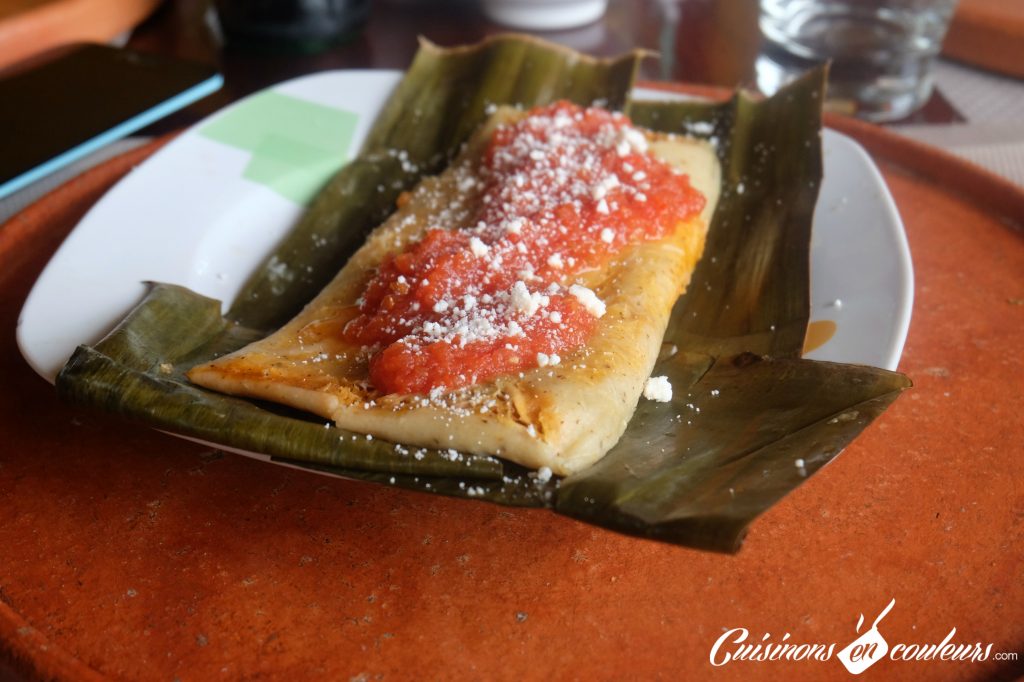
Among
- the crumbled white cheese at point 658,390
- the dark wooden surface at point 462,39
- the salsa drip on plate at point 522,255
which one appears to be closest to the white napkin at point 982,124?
the dark wooden surface at point 462,39

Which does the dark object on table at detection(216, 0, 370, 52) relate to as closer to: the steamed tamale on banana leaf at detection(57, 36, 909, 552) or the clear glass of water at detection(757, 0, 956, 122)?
the steamed tamale on banana leaf at detection(57, 36, 909, 552)

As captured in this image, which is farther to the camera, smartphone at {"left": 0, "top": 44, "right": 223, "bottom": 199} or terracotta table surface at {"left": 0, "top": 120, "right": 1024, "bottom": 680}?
smartphone at {"left": 0, "top": 44, "right": 223, "bottom": 199}

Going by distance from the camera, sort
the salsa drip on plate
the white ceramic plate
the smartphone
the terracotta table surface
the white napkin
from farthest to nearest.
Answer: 1. the white napkin
2. the smartphone
3. the white ceramic plate
4. the salsa drip on plate
5. the terracotta table surface

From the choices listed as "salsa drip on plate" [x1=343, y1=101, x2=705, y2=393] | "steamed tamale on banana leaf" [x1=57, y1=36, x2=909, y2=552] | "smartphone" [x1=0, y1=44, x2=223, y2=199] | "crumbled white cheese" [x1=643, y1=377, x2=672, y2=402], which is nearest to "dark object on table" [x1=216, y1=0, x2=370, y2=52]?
"smartphone" [x1=0, y1=44, x2=223, y2=199]

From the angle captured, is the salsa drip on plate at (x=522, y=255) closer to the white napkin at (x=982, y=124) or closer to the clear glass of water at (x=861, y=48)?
the white napkin at (x=982, y=124)

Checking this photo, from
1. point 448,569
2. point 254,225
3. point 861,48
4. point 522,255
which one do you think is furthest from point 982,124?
point 448,569

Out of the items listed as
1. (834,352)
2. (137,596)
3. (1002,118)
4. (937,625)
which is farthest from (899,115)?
(137,596)
